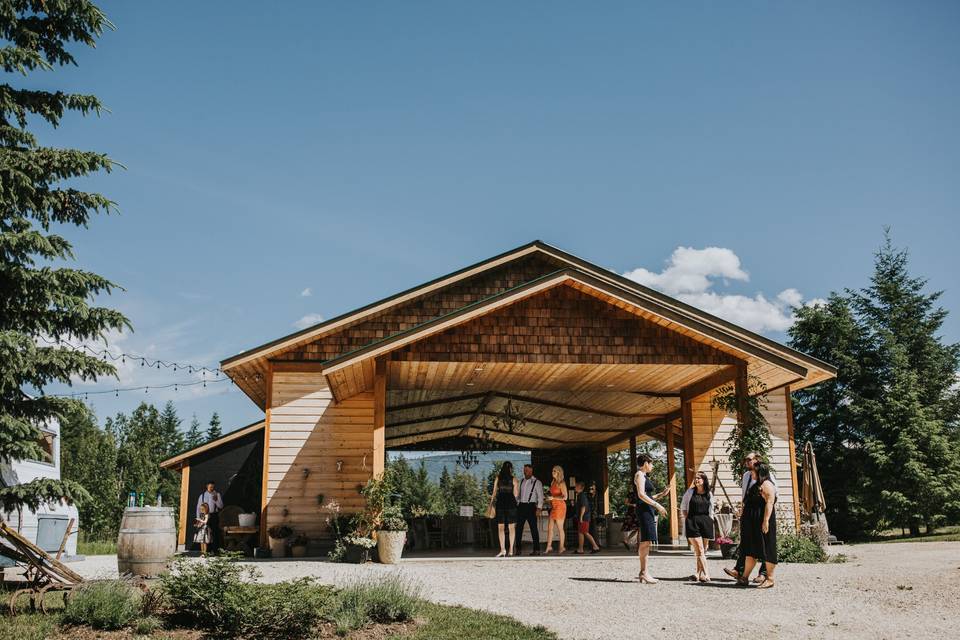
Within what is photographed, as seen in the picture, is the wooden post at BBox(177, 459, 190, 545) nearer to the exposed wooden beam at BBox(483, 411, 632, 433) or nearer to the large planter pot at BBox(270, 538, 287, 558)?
the large planter pot at BBox(270, 538, 287, 558)

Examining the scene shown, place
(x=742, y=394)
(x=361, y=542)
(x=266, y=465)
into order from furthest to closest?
(x=266, y=465) → (x=742, y=394) → (x=361, y=542)

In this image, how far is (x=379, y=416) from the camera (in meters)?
13.5

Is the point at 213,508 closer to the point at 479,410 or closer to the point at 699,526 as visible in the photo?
the point at 479,410

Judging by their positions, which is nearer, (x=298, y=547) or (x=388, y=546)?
(x=388, y=546)

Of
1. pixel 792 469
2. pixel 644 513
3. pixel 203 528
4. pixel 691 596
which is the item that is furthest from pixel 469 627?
pixel 203 528

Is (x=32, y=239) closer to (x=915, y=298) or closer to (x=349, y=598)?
(x=349, y=598)

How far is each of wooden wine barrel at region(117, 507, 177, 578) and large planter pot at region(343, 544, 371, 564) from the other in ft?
15.7

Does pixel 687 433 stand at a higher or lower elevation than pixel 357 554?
higher

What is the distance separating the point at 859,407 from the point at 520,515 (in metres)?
15.8

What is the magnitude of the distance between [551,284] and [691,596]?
239 inches

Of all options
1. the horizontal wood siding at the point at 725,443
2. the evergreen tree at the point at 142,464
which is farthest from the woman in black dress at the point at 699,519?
the evergreen tree at the point at 142,464

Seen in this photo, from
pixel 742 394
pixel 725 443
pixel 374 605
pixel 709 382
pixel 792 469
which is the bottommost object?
pixel 374 605

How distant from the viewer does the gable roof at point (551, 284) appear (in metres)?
13.3

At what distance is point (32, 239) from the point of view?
9.23m
